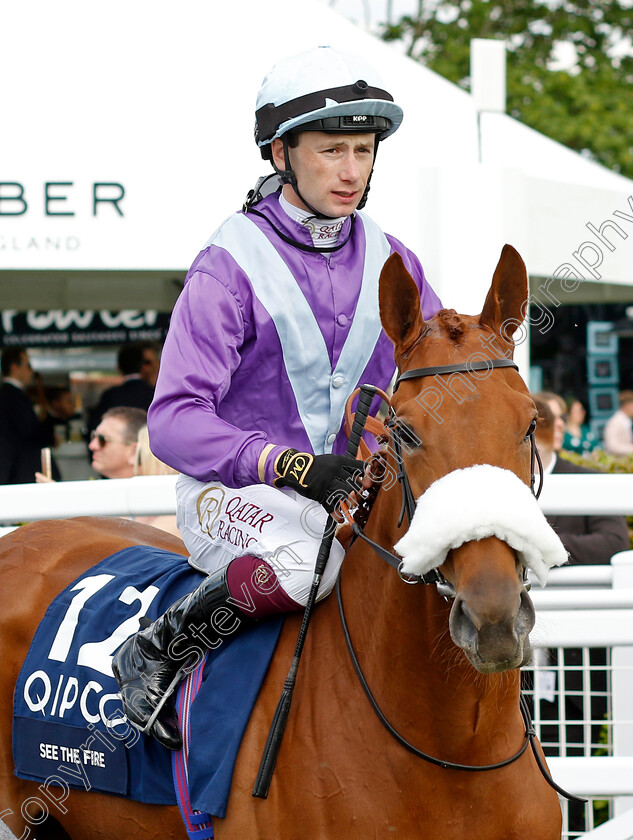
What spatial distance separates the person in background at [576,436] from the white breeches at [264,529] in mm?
5665

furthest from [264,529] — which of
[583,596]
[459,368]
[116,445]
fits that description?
[116,445]

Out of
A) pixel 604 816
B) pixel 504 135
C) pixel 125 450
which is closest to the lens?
pixel 604 816

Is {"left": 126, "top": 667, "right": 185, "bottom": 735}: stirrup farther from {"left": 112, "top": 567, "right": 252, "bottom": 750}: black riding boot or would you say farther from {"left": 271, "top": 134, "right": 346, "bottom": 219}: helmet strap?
{"left": 271, "top": 134, "right": 346, "bottom": 219}: helmet strap

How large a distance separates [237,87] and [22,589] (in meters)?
4.44

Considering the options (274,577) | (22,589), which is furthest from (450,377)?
(22,589)

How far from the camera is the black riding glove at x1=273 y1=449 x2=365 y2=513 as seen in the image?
2115 mm

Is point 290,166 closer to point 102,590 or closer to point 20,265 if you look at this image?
point 102,590

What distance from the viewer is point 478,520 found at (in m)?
1.74

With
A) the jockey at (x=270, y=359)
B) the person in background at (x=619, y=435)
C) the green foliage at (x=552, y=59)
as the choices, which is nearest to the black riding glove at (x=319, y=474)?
the jockey at (x=270, y=359)

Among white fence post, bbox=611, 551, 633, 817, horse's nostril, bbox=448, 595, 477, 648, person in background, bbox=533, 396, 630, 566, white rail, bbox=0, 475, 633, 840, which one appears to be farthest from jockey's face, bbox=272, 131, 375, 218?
person in background, bbox=533, 396, 630, 566

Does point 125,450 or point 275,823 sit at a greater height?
point 125,450

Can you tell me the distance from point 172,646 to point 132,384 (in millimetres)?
6056

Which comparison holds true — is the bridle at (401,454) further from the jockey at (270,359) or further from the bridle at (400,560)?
the jockey at (270,359)

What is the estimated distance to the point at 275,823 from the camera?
2158 millimetres
